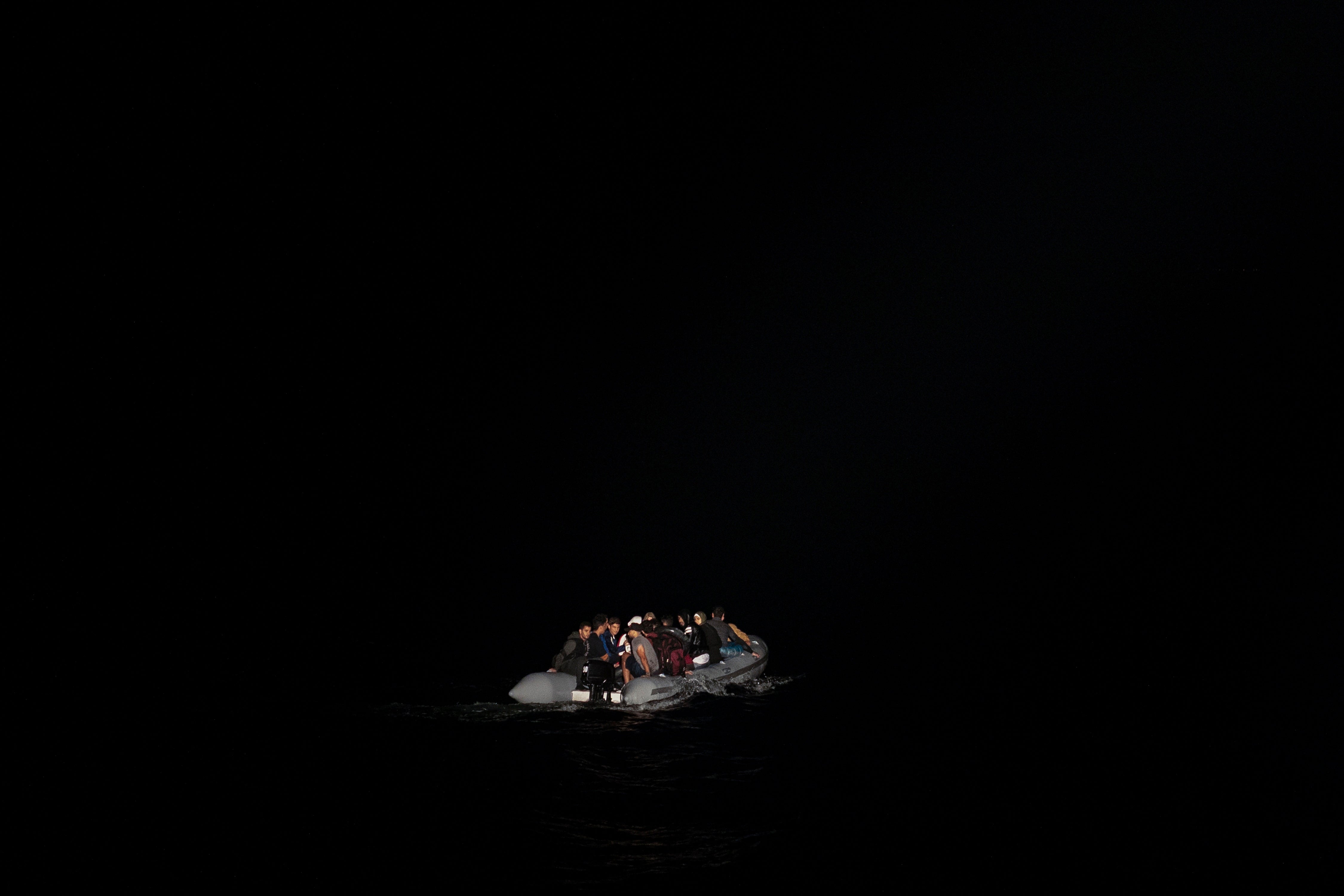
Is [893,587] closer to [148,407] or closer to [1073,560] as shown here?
[1073,560]

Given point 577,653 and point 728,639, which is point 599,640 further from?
point 728,639

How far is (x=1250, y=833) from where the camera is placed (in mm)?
10422

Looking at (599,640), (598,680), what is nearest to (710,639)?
(599,640)

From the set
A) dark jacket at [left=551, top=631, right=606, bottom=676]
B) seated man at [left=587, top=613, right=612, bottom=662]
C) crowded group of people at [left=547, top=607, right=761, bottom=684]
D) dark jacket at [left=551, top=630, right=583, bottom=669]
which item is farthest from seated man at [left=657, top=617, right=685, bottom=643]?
dark jacket at [left=551, top=630, right=583, bottom=669]

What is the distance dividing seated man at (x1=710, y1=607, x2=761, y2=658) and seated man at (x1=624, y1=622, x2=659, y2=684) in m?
2.27

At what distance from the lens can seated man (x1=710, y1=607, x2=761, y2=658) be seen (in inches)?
698

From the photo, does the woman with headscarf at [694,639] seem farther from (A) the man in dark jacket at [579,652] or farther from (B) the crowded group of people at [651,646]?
(A) the man in dark jacket at [579,652]

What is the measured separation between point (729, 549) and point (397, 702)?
4200cm

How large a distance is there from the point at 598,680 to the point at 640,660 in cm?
106

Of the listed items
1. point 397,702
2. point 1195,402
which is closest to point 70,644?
point 397,702

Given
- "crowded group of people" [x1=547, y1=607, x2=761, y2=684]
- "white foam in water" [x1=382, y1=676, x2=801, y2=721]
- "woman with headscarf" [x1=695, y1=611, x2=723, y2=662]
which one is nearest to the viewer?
"white foam in water" [x1=382, y1=676, x2=801, y2=721]

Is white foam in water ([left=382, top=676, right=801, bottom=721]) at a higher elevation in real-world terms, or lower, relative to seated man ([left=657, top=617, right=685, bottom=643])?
lower

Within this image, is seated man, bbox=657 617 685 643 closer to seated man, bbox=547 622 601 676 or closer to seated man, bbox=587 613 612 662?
seated man, bbox=587 613 612 662

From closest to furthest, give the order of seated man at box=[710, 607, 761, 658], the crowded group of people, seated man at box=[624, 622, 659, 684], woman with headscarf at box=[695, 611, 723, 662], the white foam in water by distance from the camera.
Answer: the white foam in water → the crowded group of people → seated man at box=[624, 622, 659, 684] → woman with headscarf at box=[695, 611, 723, 662] → seated man at box=[710, 607, 761, 658]
